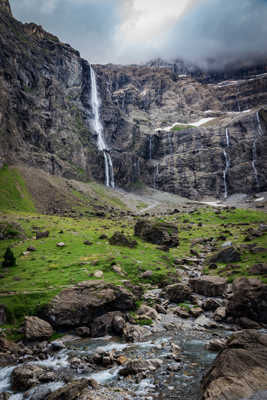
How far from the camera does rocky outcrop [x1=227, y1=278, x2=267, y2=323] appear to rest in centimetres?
2070

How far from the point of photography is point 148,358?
52.5 feet

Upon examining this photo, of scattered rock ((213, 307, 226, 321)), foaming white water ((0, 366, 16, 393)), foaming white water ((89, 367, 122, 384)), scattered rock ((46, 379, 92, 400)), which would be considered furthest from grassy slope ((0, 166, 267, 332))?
scattered rock ((46, 379, 92, 400))

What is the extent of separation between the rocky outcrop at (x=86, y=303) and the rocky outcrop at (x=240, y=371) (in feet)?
41.5

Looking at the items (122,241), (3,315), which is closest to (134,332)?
(3,315)

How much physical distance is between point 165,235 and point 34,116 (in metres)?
129

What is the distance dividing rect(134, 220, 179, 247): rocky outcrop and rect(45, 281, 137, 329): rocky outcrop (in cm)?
2932

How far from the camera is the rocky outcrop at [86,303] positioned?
69.4ft

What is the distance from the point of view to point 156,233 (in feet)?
179

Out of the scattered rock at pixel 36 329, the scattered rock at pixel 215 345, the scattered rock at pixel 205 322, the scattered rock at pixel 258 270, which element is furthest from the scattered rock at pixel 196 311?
the scattered rock at pixel 36 329

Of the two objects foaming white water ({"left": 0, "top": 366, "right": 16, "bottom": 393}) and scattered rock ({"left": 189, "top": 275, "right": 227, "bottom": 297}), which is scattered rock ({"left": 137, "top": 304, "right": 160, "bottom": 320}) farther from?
foaming white water ({"left": 0, "top": 366, "right": 16, "bottom": 393})

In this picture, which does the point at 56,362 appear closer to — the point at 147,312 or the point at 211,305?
the point at 147,312

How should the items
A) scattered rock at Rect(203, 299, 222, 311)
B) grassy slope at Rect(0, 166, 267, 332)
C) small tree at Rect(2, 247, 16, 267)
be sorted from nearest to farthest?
grassy slope at Rect(0, 166, 267, 332)
scattered rock at Rect(203, 299, 222, 311)
small tree at Rect(2, 247, 16, 267)

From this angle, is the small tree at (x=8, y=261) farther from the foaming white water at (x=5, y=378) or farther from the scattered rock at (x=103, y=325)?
the foaming white water at (x=5, y=378)

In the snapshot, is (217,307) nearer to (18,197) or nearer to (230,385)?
(230,385)
